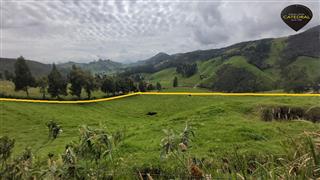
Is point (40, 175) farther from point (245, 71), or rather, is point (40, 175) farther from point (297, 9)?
point (245, 71)

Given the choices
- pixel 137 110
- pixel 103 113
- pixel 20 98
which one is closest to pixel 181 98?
pixel 137 110

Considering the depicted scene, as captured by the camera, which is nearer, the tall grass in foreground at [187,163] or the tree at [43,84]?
the tall grass in foreground at [187,163]

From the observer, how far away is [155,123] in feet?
129

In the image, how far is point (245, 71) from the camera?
7466 inches

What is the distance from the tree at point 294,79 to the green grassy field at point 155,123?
58.4m

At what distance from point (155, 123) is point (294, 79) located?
133m

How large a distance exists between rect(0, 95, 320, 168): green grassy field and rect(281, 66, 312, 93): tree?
5843cm

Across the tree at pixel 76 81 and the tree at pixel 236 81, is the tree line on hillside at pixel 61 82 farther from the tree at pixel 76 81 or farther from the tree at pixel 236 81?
the tree at pixel 236 81

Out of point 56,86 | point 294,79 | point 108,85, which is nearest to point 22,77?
point 56,86

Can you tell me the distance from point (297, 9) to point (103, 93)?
99.6 metres

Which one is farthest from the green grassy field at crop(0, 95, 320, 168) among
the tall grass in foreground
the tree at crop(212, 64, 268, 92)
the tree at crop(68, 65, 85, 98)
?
the tree at crop(212, 64, 268, 92)

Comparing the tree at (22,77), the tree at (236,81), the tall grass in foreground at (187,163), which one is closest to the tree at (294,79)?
the tree at (236,81)

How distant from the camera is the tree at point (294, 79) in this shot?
13575 centimetres

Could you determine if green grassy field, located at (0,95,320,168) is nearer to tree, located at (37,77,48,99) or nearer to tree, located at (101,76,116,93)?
tree, located at (101,76,116,93)
